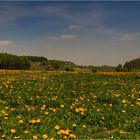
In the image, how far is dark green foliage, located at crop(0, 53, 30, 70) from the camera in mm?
46750

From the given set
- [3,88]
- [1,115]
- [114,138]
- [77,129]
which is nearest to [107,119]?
[77,129]

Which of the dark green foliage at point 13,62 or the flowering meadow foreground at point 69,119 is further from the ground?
the dark green foliage at point 13,62

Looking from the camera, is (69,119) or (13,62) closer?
(69,119)

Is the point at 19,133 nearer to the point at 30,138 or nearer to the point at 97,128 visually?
the point at 30,138

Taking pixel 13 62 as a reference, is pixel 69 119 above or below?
below

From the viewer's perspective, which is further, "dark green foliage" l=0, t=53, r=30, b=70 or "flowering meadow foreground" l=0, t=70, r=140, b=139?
"dark green foliage" l=0, t=53, r=30, b=70

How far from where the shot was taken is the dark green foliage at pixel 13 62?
4675 centimetres

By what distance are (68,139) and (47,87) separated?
9740 millimetres

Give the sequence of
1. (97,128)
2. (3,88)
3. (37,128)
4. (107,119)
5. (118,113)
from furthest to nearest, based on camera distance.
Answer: (3,88) → (118,113) → (107,119) → (97,128) → (37,128)

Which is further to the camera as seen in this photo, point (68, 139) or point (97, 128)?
point (97, 128)

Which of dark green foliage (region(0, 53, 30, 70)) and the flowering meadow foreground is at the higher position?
dark green foliage (region(0, 53, 30, 70))

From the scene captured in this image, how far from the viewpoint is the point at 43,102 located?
41.7 feet

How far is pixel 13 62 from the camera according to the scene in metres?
47.6

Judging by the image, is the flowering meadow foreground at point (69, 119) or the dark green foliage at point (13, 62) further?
the dark green foliage at point (13, 62)
